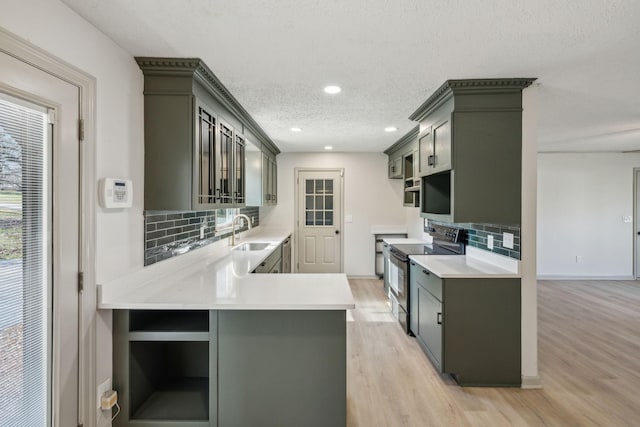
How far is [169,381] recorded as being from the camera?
7.23 ft

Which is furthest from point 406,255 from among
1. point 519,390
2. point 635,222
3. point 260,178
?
point 635,222

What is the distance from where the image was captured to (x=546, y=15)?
1.64 metres

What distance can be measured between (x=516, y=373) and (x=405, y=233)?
3.53 metres

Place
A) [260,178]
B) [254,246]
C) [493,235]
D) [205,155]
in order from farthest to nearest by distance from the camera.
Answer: [260,178], [254,246], [493,235], [205,155]

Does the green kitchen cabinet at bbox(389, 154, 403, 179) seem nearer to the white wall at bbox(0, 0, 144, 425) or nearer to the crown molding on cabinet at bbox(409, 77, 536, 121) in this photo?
the crown molding on cabinet at bbox(409, 77, 536, 121)

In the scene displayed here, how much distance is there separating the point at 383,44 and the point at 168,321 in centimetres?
211

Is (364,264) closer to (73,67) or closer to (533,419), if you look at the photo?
(533,419)

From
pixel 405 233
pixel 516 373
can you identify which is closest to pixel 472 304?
pixel 516 373

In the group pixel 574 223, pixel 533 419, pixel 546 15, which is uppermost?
pixel 546 15

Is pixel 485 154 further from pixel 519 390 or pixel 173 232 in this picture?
pixel 173 232

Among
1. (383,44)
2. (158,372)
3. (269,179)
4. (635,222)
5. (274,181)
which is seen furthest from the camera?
(635,222)

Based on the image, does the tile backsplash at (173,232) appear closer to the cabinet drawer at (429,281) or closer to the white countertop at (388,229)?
the cabinet drawer at (429,281)

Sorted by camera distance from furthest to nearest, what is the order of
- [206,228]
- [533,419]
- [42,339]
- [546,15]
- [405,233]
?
1. [405,233]
2. [206,228]
3. [533,419]
4. [546,15]
5. [42,339]

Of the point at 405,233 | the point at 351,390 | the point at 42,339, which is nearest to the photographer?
the point at 42,339
